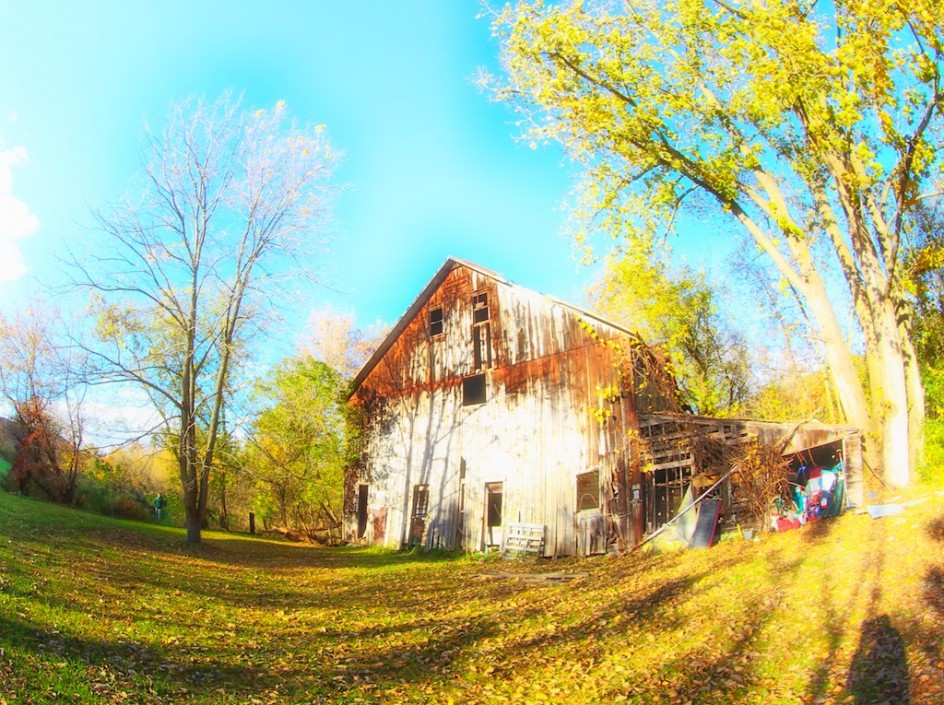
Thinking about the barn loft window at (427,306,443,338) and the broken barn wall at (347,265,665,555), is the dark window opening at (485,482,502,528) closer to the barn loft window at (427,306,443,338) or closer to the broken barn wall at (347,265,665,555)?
the broken barn wall at (347,265,665,555)

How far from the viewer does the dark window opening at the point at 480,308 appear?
2309cm

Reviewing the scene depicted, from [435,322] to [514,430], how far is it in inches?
225

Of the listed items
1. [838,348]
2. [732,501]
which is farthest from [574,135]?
[732,501]

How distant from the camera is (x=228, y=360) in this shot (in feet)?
68.4

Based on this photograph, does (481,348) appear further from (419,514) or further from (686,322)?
(686,322)

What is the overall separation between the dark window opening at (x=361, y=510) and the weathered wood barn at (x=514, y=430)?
2.2 inches

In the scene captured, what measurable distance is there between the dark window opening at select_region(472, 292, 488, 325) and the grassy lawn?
34.4 ft

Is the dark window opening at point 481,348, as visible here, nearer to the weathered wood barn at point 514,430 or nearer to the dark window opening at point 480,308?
the weathered wood barn at point 514,430

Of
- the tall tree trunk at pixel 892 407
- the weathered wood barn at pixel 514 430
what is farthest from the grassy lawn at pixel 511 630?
the weathered wood barn at pixel 514 430

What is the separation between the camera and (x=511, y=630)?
10.5 meters

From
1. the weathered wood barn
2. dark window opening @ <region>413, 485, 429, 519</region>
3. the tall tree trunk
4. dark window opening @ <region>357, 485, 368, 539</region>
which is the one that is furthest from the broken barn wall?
the tall tree trunk

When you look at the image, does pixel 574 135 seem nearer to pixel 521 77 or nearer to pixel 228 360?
pixel 521 77

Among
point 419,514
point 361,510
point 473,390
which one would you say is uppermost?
point 473,390

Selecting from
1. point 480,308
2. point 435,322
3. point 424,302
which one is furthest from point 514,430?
point 424,302
